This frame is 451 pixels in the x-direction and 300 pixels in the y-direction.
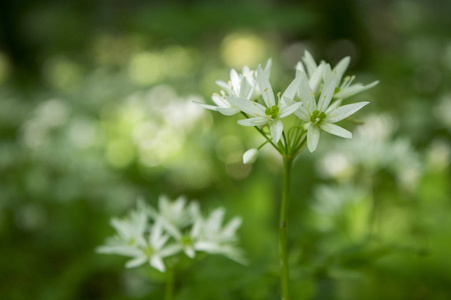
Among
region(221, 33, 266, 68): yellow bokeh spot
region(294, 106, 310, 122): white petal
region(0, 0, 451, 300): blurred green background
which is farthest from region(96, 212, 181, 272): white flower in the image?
region(221, 33, 266, 68): yellow bokeh spot

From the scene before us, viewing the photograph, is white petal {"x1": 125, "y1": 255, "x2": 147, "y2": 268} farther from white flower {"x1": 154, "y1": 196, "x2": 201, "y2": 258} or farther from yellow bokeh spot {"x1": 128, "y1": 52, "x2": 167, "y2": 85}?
yellow bokeh spot {"x1": 128, "y1": 52, "x2": 167, "y2": 85}

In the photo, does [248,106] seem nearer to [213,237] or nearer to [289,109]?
[289,109]

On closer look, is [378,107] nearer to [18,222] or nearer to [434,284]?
[434,284]

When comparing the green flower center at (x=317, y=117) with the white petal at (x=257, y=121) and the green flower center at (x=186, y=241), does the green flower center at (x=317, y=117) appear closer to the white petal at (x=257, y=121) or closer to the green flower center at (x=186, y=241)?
the white petal at (x=257, y=121)

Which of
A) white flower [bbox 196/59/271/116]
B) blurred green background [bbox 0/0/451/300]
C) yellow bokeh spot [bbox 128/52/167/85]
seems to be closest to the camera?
white flower [bbox 196/59/271/116]

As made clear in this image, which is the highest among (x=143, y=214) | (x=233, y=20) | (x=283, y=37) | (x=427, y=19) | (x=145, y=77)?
(x=427, y=19)

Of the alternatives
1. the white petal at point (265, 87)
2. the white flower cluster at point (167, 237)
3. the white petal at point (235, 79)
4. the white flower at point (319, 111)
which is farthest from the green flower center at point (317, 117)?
the white flower cluster at point (167, 237)

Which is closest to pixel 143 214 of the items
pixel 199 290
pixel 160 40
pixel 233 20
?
pixel 199 290
